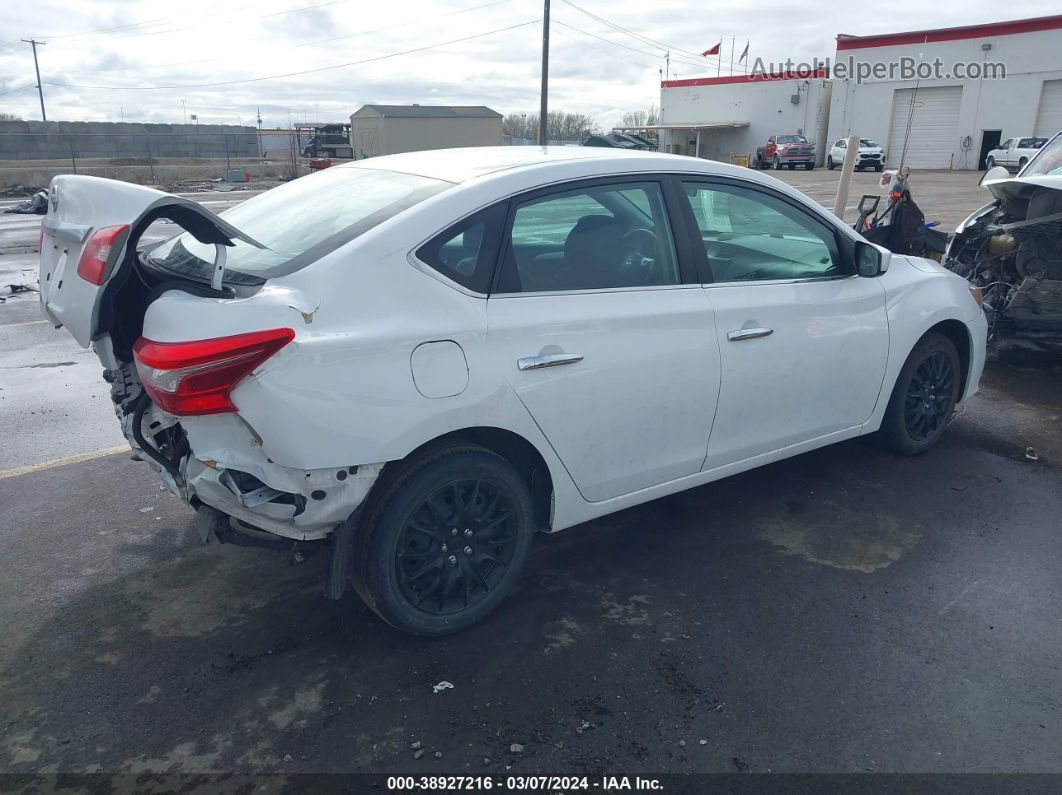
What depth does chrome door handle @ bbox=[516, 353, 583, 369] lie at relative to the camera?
10.0 feet

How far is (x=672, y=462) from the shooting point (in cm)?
364

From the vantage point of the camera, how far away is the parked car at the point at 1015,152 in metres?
33.6

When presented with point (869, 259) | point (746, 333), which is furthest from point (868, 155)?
point (746, 333)

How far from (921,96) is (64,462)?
47.4 metres

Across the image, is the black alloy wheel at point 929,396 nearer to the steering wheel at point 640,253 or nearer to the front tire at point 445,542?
the steering wheel at point 640,253

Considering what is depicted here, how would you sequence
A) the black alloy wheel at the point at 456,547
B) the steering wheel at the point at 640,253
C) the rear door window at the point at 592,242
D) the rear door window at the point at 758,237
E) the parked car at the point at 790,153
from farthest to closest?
the parked car at the point at 790,153
the rear door window at the point at 758,237
the steering wheel at the point at 640,253
the rear door window at the point at 592,242
the black alloy wheel at the point at 456,547

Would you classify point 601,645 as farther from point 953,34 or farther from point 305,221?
point 953,34

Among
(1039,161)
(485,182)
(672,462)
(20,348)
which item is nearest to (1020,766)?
(672,462)

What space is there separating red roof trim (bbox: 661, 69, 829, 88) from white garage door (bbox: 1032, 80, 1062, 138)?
1202 cm

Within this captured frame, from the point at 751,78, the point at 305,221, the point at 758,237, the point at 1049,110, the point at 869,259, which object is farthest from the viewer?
the point at 751,78

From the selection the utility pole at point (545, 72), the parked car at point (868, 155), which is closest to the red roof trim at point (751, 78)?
the parked car at point (868, 155)

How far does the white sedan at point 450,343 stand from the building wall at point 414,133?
3883cm

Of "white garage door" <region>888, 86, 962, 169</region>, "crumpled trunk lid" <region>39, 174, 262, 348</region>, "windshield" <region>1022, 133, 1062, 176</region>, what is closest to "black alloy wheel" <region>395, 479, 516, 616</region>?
"crumpled trunk lid" <region>39, 174, 262, 348</region>

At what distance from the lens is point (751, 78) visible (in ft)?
171
